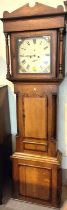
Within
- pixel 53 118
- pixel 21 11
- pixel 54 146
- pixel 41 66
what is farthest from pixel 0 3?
pixel 54 146

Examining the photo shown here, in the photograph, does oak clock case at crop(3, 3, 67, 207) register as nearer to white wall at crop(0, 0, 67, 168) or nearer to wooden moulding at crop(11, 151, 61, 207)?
wooden moulding at crop(11, 151, 61, 207)

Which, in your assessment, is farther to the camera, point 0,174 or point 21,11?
point 0,174

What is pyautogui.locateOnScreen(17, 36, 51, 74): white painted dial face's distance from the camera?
1852 millimetres

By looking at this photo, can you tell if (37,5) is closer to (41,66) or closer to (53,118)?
(41,66)

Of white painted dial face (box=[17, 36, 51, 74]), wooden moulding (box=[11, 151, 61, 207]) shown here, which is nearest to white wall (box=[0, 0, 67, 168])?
wooden moulding (box=[11, 151, 61, 207])

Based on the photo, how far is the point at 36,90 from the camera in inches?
77.0

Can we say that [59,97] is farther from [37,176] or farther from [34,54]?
[37,176]

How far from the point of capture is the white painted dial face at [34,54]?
185 centimetres

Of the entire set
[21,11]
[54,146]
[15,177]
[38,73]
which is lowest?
[15,177]

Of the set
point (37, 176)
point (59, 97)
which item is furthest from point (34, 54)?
point (37, 176)

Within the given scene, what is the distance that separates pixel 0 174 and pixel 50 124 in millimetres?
739

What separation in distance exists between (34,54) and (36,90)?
321 millimetres

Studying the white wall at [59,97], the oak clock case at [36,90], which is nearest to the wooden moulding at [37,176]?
the oak clock case at [36,90]

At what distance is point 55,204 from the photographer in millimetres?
2125
